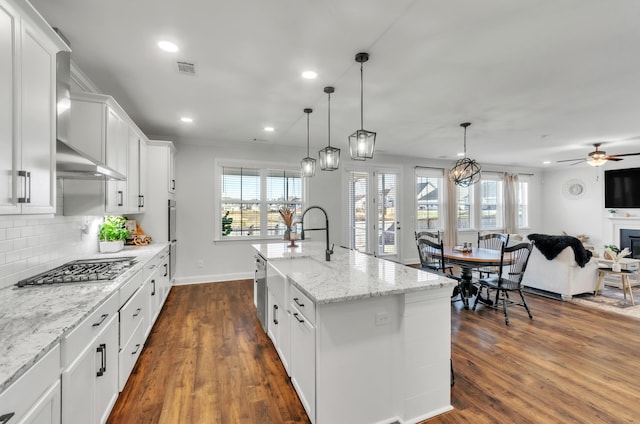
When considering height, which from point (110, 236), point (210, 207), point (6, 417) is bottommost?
point (6, 417)

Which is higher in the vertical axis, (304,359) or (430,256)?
(430,256)

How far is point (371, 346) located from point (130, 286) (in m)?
1.87

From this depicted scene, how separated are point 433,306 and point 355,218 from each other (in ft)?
15.9

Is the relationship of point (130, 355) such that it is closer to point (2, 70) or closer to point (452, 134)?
point (2, 70)

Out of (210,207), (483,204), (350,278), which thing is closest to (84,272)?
(350,278)

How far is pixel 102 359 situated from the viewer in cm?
171

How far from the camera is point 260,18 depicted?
6.68 feet

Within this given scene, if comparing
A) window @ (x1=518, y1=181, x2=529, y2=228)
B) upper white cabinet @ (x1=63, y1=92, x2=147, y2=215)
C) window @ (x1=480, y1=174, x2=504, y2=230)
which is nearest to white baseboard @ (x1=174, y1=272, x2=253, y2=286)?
upper white cabinet @ (x1=63, y1=92, x2=147, y2=215)

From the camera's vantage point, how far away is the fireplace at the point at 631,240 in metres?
7.15

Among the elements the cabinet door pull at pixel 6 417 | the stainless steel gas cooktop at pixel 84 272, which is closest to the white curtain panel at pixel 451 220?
the stainless steel gas cooktop at pixel 84 272

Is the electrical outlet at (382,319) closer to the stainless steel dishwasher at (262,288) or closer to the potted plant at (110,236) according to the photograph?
the stainless steel dishwasher at (262,288)

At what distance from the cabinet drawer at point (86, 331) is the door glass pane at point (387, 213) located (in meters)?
5.80

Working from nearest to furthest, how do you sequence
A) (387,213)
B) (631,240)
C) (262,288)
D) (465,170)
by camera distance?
(262,288), (465,170), (387,213), (631,240)

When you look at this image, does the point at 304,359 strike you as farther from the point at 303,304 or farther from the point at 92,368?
the point at 92,368
